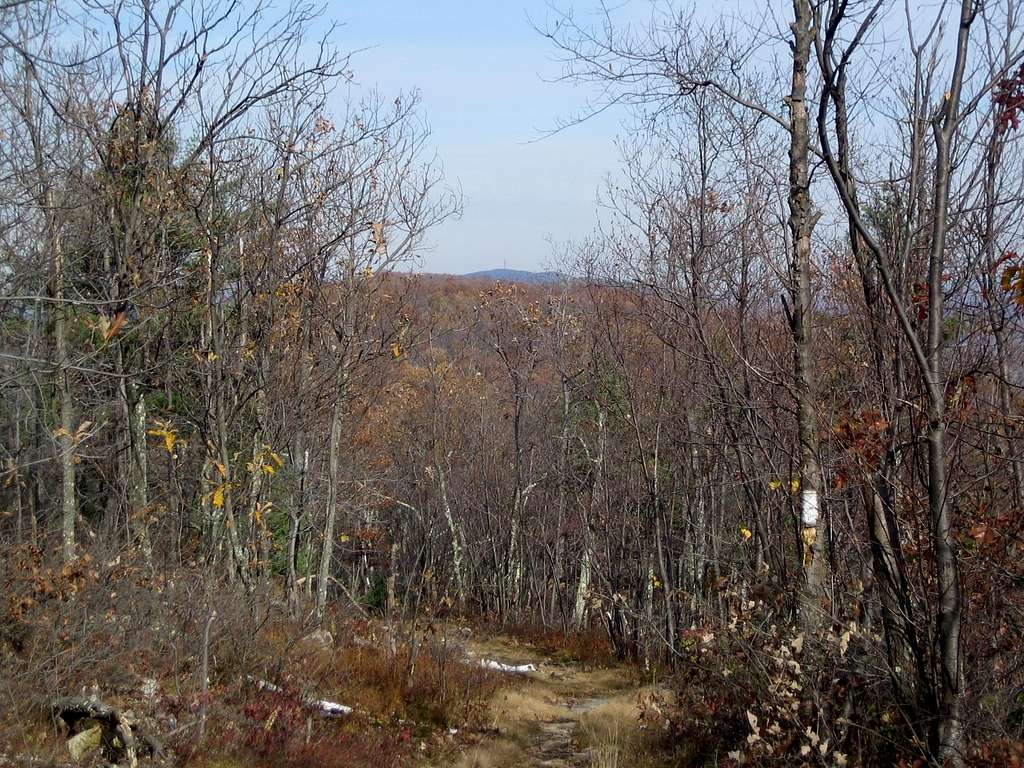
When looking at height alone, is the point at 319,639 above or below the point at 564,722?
above

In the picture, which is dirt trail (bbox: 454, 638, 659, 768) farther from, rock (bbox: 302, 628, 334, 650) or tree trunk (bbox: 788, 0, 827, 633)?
tree trunk (bbox: 788, 0, 827, 633)

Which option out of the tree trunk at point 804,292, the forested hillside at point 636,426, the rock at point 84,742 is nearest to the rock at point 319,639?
the forested hillside at point 636,426

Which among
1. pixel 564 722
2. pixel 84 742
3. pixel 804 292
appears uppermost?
pixel 804 292

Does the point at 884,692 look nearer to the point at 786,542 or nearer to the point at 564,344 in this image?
the point at 786,542

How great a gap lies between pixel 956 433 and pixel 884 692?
5.78ft

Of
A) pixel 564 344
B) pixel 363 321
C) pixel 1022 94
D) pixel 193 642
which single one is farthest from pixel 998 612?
pixel 564 344

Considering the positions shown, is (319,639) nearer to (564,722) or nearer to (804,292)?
→ (564,722)

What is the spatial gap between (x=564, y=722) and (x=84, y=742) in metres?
4.62

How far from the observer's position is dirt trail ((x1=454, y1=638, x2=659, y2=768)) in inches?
286

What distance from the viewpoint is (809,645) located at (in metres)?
5.52

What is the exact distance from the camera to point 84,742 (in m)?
5.56

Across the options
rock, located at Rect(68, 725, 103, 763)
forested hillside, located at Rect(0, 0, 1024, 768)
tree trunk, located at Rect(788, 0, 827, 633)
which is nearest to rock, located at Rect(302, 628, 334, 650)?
forested hillside, located at Rect(0, 0, 1024, 768)

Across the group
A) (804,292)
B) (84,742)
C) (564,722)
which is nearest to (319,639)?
(564,722)

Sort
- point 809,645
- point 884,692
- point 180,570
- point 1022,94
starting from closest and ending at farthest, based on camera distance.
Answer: point 1022,94, point 884,692, point 809,645, point 180,570
